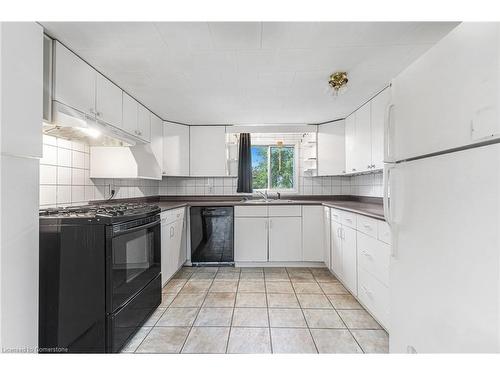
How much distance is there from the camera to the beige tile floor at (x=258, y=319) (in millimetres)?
1663

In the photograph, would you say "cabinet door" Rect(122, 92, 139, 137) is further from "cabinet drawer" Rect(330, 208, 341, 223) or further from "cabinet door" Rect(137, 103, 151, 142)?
"cabinet drawer" Rect(330, 208, 341, 223)

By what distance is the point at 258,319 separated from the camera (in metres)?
1.99

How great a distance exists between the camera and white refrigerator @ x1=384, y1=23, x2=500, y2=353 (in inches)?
29.8

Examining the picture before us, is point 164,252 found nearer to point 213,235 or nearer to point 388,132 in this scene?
point 213,235

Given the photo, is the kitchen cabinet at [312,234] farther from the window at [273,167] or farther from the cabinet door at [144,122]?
the cabinet door at [144,122]

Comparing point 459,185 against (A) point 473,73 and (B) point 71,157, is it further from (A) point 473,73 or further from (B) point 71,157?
(B) point 71,157

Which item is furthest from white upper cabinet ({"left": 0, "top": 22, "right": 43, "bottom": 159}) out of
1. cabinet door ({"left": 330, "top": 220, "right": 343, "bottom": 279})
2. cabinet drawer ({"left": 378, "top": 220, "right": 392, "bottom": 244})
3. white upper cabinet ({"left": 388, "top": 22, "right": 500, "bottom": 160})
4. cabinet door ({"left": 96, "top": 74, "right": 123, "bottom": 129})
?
cabinet door ({"left": 330, "top": 220, "right": 343, "bottom": 279})

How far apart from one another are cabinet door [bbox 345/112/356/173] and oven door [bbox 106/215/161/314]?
2312 mm

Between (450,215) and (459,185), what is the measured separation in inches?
4.6

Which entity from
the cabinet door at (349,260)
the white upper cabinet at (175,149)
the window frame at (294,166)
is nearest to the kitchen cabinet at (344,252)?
the cabinet door at (349,260)

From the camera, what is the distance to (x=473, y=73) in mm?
802

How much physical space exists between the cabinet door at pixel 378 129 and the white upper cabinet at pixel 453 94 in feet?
4.11

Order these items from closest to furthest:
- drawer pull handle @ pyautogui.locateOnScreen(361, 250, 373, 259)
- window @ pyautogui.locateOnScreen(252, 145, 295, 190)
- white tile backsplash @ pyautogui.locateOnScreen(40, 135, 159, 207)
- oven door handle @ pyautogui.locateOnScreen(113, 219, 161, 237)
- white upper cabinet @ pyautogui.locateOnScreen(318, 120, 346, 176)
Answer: oven door handle @ pyautogui.locateOnScreen(113, 219, 161, 237), white tile backsplash @ pyautogui.locateOnScreen(40, 135, 159, 207), drawer pull handle @ pyautogui.locateOnScreen(361, 250, 373, 259), white upper cabinet @ pyautogui.locateOnScreen(318, 120, 346, 176), window @ pyautogui.locateOnScreen(252, 145, 295, 190)

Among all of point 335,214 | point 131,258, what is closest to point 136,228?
point 131,258
